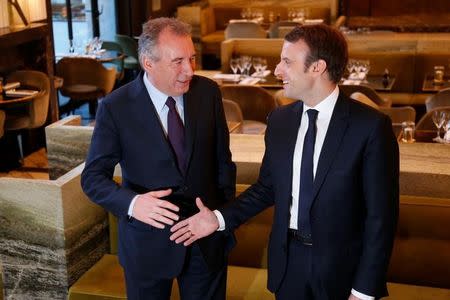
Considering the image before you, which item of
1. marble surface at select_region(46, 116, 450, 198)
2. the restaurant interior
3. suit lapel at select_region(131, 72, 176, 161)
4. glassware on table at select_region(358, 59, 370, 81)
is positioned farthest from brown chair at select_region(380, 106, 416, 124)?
suit lapel at select_region(131, 72, 176, 161)

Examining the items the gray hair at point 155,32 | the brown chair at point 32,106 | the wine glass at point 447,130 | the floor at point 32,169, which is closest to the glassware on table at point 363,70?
the wine glass at point 447,130

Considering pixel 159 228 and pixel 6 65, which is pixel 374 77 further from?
pixel 159 228

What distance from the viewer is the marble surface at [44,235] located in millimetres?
3088

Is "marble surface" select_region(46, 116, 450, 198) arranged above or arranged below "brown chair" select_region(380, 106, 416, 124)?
above

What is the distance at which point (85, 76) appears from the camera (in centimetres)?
820

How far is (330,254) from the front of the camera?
210 centimetres

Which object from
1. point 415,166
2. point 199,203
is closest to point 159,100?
point 199,203

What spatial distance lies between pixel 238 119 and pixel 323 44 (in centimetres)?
323

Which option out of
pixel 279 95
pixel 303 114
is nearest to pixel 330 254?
pixel 303 114

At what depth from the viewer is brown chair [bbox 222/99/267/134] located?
5.21m

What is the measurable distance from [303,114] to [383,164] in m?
0.29

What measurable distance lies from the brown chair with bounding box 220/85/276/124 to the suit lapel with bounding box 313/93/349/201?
3.82 m

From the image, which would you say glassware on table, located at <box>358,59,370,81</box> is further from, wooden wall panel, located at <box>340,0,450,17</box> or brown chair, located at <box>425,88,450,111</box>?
wooden wall panel, located at <box>340,0,450,17</box>

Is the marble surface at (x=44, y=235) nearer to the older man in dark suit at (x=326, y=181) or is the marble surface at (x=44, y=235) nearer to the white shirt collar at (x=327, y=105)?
the older man in dark suit at (x=326, y=181)
